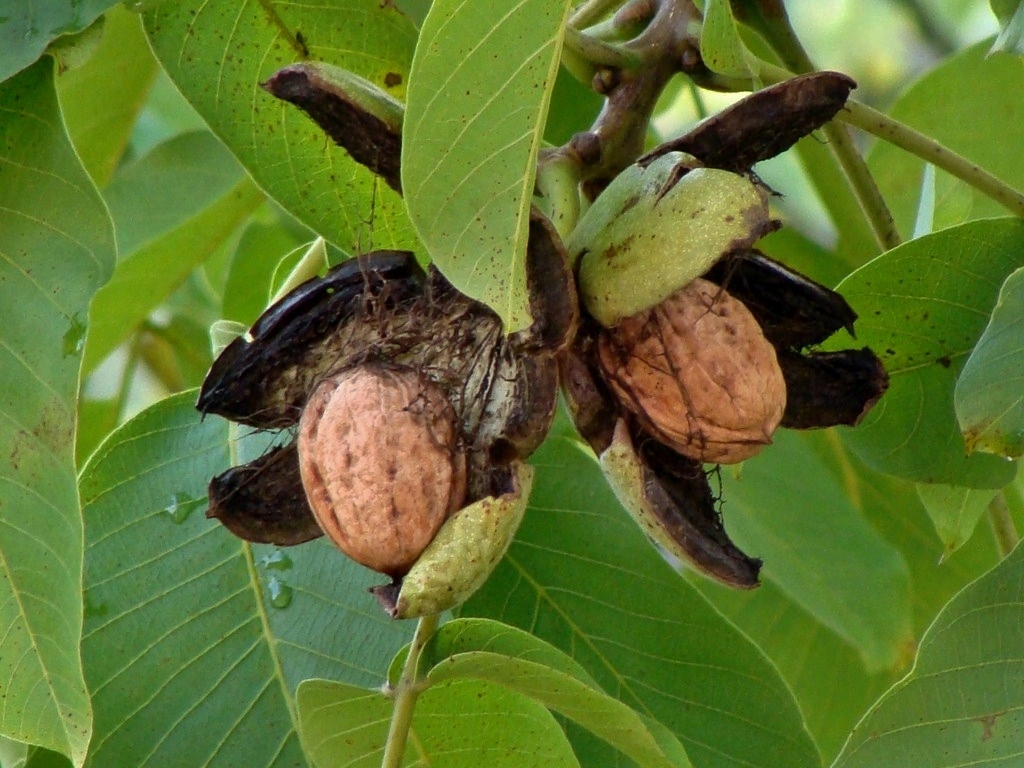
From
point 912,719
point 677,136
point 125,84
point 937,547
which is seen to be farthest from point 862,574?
point 125,84

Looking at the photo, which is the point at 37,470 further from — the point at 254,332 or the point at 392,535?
the point at 392,535

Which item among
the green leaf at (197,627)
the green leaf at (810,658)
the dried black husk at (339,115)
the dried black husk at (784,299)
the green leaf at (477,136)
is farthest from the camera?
the green leaf at (810,658)

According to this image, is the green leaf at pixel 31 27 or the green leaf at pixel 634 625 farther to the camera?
the green leaf at pixel 634 625

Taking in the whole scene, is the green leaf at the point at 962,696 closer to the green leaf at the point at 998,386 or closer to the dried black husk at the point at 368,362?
the green leaf at the point at 998,386

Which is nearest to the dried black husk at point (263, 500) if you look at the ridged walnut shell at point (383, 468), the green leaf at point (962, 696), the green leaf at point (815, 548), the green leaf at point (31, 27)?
the ridged walnut shell at point (383, 468)

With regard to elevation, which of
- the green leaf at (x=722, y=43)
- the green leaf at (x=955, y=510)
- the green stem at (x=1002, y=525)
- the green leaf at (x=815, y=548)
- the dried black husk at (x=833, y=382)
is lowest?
the green leaf at (x=815, y=548)

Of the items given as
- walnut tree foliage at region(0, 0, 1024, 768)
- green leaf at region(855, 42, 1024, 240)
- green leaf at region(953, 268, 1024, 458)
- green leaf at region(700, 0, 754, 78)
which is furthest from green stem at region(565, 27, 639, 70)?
green leaf at region(855, 42, 1024, 240)

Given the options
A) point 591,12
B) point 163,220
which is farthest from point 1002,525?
point 163,220
